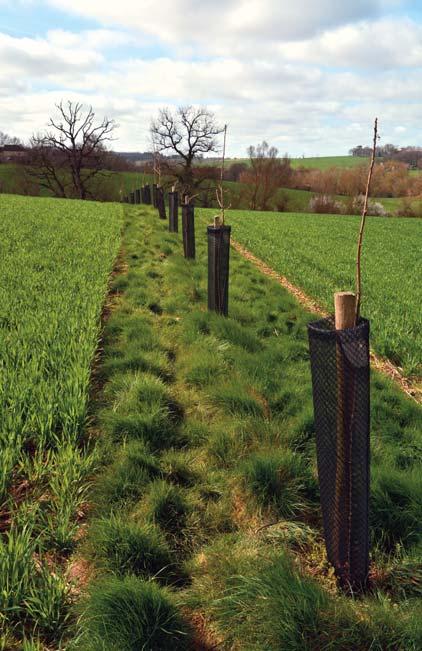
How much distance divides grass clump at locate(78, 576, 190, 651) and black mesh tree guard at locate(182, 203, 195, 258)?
9.26m

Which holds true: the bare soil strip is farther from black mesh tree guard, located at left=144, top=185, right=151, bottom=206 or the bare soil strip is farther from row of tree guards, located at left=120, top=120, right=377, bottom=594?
black mesh tree guard, located at left=144, top=185, right=151, bottom=206

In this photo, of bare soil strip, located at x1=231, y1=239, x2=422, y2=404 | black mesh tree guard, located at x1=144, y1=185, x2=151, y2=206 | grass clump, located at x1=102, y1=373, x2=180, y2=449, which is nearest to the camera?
grass clump, located at x1=102, y1=373, x2=180, y2=449

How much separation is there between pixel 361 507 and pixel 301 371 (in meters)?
2.89

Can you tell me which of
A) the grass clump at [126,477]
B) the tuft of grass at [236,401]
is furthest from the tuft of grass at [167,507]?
the tuft of grass at [236,401]

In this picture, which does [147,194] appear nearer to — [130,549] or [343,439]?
[130,549]

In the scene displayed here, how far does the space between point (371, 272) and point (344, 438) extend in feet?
36.6

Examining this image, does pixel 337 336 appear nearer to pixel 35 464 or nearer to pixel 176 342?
pixel 35 464

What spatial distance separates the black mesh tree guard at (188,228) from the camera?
35.1 feet

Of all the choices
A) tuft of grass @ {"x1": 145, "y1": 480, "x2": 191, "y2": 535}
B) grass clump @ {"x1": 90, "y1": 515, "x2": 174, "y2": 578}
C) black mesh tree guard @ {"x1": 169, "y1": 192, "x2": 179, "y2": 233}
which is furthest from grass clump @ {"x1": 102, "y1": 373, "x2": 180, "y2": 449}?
black mesh tree guard @ {"x1": 169, "y1": 192, "x2": 179, "y2": 233}

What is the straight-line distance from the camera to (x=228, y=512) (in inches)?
114

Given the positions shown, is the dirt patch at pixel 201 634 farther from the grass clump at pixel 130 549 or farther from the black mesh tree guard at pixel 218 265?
the black mesh tree guard at pixel 218 265

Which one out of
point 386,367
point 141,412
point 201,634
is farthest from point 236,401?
point 386,367

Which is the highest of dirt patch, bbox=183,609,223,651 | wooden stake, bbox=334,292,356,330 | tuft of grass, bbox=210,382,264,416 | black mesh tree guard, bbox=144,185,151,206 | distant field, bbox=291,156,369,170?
distant field, bbox=291,156,369,170

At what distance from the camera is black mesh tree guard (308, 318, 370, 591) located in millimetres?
2152
